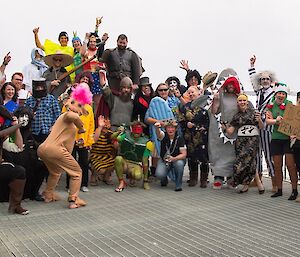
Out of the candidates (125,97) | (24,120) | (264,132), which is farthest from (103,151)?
(264,132)

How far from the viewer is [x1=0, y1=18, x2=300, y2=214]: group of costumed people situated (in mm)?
6277

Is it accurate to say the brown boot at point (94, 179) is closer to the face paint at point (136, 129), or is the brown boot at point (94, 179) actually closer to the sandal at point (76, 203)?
the face paint at point (136, 129)

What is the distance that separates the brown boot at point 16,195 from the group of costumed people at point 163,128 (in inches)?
25.1

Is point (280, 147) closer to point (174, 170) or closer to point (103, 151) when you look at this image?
point (174, 170)

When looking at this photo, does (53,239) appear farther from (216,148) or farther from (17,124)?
(216,148)

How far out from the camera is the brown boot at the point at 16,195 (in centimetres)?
518

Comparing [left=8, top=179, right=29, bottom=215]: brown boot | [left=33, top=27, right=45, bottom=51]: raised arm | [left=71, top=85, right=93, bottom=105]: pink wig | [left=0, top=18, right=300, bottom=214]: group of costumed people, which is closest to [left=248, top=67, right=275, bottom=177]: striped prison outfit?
[left=0, top=18, right=300, bottom=214]: group of costumed people

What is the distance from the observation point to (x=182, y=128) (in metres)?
7.26

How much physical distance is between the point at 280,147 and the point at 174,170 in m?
1.66

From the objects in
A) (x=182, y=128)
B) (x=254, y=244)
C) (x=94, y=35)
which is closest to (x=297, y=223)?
(x=254, y=244)

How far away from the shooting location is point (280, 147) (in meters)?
6.33

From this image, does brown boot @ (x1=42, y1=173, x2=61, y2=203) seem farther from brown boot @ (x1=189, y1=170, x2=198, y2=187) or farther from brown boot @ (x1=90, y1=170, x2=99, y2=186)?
brown boot @ (x1=189, y1=170, x2=198, y2=187)

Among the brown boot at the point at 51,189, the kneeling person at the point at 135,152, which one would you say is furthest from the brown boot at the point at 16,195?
the kneeling person at the point at 135,152

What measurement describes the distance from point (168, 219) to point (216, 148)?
7.60 feet
